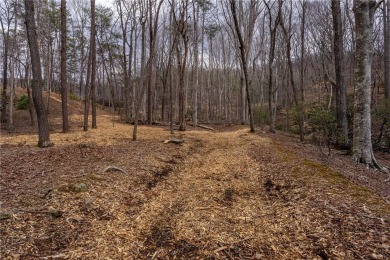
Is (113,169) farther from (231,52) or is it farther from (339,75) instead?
(231,52)

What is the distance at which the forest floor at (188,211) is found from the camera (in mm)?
2971

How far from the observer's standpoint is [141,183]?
5.47 meters

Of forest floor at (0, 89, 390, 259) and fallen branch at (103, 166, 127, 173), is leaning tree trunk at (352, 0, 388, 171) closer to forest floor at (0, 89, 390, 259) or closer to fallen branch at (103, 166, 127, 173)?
forest floor at (0, 89, 390, 259)

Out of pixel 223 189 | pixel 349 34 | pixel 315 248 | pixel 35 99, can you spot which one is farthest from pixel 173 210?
pixel 349 34

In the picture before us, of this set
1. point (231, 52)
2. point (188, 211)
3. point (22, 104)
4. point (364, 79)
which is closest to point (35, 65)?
point (188, 211)

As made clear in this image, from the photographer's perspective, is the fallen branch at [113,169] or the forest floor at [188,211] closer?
the forest floor at [188,211]

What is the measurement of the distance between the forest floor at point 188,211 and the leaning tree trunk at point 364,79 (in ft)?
3.22

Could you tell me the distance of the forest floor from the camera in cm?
297

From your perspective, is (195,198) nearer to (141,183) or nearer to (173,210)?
(173,210)

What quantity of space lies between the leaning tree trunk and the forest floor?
980mm

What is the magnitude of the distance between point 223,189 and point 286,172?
4.95 feet

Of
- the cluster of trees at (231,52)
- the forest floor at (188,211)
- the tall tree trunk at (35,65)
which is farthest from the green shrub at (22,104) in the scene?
the forest floor at (188,211)

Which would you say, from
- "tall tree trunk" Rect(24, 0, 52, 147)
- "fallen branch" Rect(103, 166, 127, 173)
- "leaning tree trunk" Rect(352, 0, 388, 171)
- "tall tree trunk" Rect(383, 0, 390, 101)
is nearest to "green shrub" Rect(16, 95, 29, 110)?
"tall tree trunk" Rect(24, 0, 52, 147)

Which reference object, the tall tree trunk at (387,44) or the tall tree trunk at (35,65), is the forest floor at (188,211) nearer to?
the tall tree trunk at (35,65)
